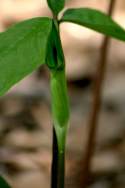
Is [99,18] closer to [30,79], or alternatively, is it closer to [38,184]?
[38,184]

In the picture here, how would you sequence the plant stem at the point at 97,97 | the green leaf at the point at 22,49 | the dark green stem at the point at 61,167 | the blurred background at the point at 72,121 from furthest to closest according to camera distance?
the blurred background at the point at 72,121
the plant stem at the point at 97,97
the dark green stem at the point at 61,167
the green leaf at the point at 22,49

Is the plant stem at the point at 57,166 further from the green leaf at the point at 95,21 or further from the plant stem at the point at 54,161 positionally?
the green leaf at the point at 95,21

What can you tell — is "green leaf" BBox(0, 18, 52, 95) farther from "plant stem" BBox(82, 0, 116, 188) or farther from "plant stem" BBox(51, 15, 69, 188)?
"plant stem" BBox(82, 0, 116, 188)

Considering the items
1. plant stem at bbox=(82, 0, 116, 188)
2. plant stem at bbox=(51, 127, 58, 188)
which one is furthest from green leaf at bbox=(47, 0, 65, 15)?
plant stem at bbox=(82, 0, 116, 188)

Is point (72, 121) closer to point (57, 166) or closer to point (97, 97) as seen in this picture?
point (97, 97)

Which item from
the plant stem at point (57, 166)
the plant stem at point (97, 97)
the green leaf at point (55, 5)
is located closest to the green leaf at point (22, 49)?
the green leaf at point (55, 5)

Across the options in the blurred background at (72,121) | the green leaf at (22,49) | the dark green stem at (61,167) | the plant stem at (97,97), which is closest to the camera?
the green leaf at (22,49)
